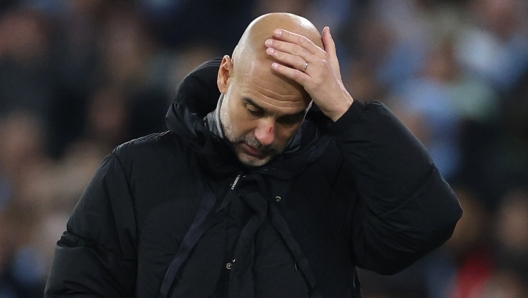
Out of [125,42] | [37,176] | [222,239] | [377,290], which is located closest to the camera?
[222,239]

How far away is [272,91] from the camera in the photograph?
50.2 inches

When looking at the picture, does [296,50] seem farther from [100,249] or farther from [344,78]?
[344,78]

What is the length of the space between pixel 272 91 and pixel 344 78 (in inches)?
70.1

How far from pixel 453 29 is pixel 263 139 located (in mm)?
1966

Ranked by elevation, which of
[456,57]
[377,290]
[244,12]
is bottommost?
[377,290]

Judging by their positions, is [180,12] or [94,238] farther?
[180,12]

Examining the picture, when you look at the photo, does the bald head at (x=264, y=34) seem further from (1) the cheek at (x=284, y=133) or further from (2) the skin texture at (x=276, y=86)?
(1) the cheek at (x=284, y=133)

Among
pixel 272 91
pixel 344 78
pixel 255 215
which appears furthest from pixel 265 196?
pixel 344 78

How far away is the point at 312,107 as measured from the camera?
1.39 m

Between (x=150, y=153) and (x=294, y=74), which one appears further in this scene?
(x=150, y=153)

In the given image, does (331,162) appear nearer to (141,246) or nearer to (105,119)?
(141,246)

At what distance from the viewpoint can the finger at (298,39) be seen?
124cm

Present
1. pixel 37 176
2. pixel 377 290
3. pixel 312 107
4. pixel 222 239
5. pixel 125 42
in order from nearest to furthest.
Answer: pixel 222 239 < pixel 312 107 < pixel 377 290 < pixel 37 176 < pixel 125 42

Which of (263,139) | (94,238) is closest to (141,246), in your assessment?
(94,238)
